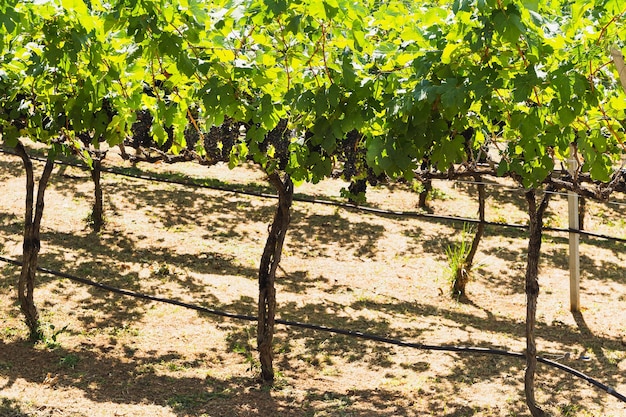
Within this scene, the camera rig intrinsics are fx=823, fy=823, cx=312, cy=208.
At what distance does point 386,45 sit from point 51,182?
27.8 feet

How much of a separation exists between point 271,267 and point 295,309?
86.5 inches

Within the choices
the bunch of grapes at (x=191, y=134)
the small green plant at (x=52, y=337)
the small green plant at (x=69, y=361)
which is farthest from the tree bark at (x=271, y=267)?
the small green plant at (x=52, y=337)

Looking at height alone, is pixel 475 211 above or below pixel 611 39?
below

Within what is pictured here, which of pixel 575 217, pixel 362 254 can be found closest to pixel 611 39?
pixel 575 217

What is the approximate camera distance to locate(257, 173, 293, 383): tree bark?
587 cm

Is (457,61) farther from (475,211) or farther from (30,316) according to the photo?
(475,211)

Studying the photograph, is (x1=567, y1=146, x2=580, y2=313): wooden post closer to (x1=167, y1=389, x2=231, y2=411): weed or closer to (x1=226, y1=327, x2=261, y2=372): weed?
(x1=226, y1=327, x2=261, y2=372): weed

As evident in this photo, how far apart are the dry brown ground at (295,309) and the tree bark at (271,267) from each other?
39cm

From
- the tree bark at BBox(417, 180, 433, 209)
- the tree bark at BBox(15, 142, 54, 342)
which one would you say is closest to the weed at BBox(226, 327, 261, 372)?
the tree bark at BBox(15, 142, 54, 342)

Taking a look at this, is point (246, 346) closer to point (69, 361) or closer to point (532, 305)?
point (69, 361)

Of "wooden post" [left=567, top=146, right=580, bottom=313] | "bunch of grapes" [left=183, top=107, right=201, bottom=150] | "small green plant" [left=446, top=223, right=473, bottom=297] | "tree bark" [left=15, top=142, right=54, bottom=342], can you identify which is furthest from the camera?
"small green plant" [left=446, top=223, right=473, bottom=297]

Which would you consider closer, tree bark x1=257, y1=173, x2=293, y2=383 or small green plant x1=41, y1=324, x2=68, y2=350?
tree bark x1=257, y1=173, x2=293, y2=383

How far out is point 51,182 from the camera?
37.5 feet

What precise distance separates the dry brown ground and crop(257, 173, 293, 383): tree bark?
39 centimetres
